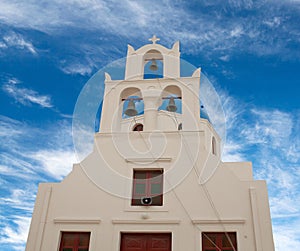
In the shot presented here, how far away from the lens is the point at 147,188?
1238 cm

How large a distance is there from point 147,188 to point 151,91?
4359 mm

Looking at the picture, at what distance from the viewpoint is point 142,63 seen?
15.4 meters

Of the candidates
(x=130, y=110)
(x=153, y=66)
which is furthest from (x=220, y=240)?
(x=153, y=66)

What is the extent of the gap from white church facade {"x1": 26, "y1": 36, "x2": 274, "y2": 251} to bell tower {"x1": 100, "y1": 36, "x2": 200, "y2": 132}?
5 centimetres

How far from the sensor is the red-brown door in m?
11.3

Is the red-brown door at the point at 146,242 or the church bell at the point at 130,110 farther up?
the church bell at the point at 130,110

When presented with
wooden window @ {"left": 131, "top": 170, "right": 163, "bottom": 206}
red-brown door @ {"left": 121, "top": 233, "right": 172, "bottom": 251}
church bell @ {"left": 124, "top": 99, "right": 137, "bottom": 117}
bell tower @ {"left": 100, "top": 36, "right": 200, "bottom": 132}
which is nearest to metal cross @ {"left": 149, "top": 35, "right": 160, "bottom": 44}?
bell tower @ {"left": 100, "top": 36, "right": 200, "bottom": 132}

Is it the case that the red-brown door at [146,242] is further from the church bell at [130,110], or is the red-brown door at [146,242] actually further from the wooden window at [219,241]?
the church bell at [130,110]

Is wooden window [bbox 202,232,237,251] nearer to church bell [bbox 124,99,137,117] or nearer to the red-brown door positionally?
the red-brown door

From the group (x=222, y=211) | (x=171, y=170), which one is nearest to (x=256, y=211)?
(x=222, y=211)

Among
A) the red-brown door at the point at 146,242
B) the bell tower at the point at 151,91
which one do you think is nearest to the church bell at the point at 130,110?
the bell tower at the point at 151,91

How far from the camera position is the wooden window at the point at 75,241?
37.9 ft

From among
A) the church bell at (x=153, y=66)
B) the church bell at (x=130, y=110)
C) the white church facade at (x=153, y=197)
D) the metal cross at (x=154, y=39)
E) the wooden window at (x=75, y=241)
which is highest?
the metal cross at (x=154, y=39)

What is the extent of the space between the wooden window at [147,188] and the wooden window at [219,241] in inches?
80.2
